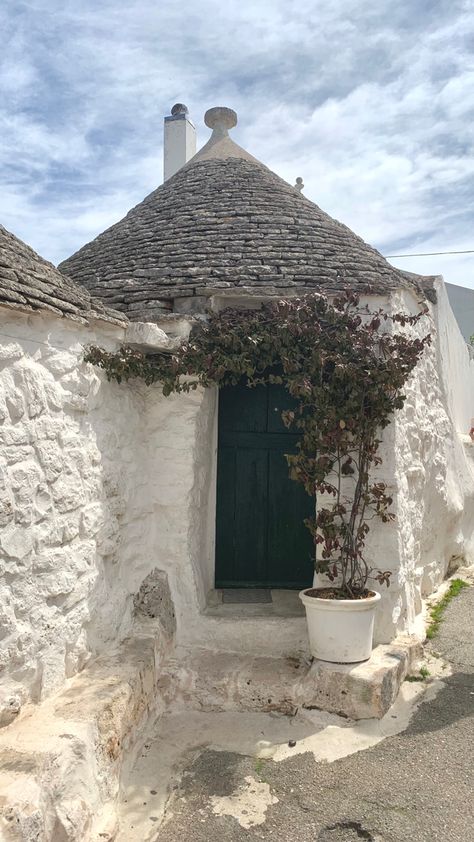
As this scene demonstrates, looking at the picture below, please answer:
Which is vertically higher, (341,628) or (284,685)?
(341,628)

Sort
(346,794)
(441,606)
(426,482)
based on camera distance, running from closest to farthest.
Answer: (346,794), (426,482), (441,606)

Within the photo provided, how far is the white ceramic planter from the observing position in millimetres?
3977

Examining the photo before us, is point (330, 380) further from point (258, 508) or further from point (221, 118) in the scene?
point (221, 118)

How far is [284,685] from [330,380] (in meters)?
2.04

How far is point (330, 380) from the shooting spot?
4363 millimetres

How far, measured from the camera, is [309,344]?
438cm

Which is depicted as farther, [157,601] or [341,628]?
[157,601]

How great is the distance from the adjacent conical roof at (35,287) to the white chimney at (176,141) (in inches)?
216

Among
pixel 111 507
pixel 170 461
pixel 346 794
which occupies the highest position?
pixel 170 461

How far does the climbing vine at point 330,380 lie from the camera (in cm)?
425

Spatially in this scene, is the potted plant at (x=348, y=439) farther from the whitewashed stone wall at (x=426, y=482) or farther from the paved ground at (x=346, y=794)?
the paved ground at (x=346, y=794)

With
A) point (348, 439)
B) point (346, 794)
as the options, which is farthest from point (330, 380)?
point (346, 794)

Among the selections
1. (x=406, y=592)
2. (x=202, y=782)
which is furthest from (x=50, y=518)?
(x=406, y=592)

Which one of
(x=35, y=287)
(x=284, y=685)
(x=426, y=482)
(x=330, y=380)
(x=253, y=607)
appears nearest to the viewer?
(x=35, y=287)
